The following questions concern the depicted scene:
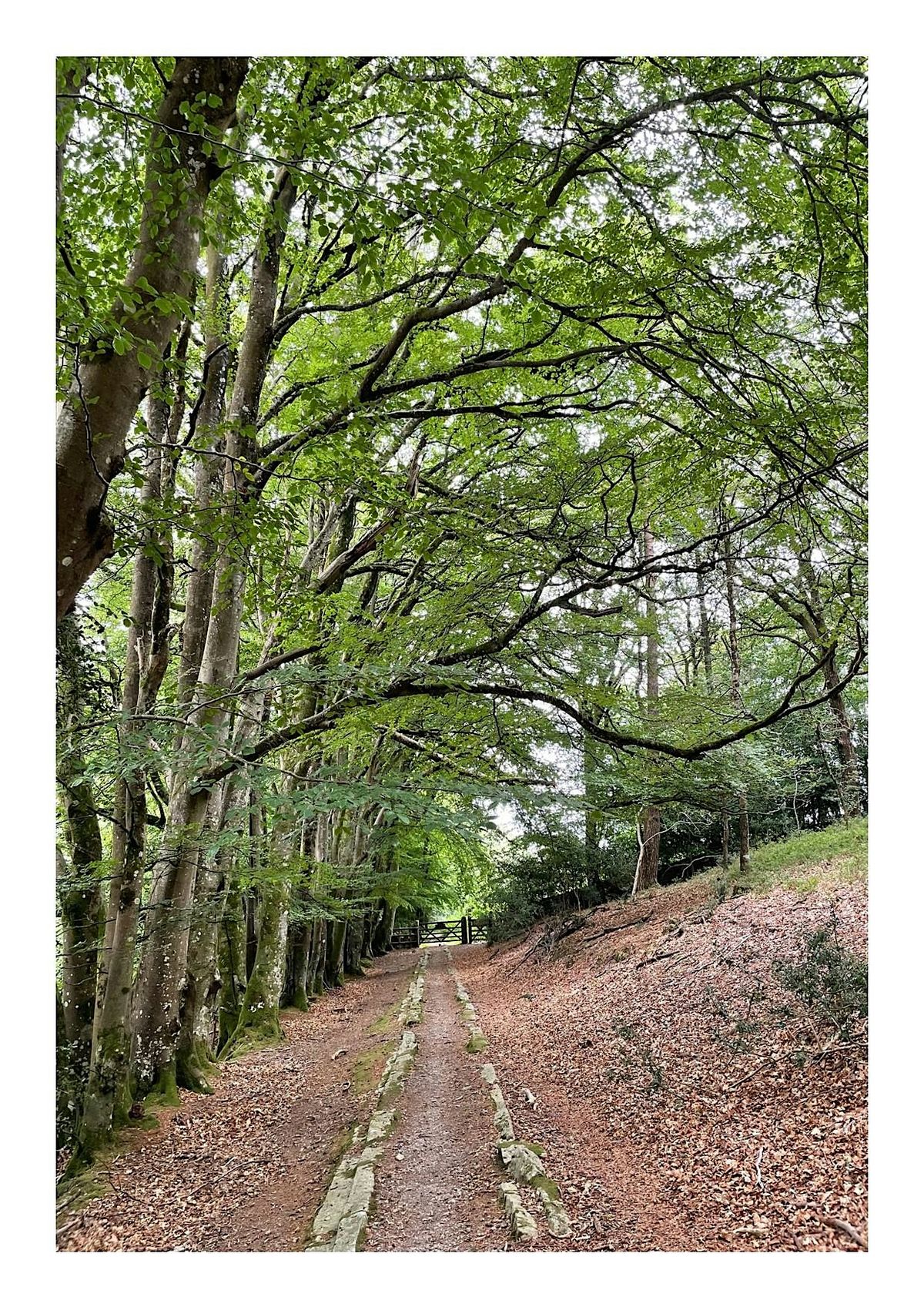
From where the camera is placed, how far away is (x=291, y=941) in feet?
29.0

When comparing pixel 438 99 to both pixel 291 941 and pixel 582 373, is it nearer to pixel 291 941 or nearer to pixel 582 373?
pixel 582 373

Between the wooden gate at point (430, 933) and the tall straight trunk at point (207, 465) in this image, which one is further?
the wooden gate at point (430, 933)

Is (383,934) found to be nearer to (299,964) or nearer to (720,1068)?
(299,964)

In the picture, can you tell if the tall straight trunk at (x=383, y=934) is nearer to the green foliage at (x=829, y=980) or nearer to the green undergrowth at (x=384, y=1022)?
the green undergrowth at (x=384, y=1022)

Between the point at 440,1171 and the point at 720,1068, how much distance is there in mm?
1501

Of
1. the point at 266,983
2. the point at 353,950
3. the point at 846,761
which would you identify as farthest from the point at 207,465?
the point at 353,950

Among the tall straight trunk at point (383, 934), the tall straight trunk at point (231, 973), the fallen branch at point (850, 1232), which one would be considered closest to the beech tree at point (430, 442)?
the tall straight trunk at point (231, 973)

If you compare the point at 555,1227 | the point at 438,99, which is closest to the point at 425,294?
the point at 438,99

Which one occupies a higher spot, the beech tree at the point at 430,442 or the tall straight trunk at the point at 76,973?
the beech tree at the point at 430,442

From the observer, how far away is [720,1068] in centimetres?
345

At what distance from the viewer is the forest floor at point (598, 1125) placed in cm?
226

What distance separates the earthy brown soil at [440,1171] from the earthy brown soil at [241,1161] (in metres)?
0.29

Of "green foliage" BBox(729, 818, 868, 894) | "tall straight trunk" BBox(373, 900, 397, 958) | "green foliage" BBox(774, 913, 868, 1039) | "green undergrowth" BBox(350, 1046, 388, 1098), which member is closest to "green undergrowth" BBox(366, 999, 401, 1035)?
"green undergrowth" BBox(350, 1046, 388, 1098)

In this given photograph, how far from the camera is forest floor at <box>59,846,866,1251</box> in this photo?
7.43ft
